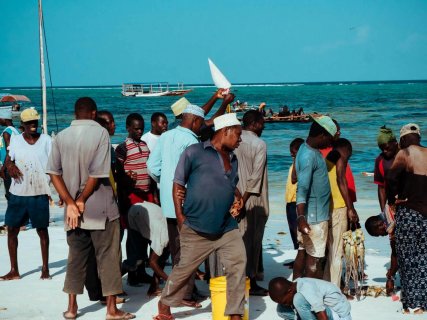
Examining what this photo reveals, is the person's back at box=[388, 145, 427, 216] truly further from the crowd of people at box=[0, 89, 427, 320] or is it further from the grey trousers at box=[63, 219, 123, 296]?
the grey trousers at box=[63, 219, 123, 296]

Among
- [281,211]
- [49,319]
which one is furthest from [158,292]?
[281,211]

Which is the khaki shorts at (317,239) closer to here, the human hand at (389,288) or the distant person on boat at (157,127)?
the human hand at (389,288)

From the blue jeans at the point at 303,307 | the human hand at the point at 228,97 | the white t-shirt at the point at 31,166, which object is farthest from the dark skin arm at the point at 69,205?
the human hand at the point at 228,97

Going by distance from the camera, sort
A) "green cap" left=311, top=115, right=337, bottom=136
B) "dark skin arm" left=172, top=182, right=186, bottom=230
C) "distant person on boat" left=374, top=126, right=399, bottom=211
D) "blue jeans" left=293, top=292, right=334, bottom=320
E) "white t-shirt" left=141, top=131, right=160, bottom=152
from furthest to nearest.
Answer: "white t-shirt" left=141, top=131, right=160, bottom=152
"distant person on boat" left=374, top=126, right=399, bottom=211
"green cap" left=311, top=115, right=337, bottom=136
"dark skin arm" left=172, top=182, right=186, bottom=230
"blue jeans" left=293, top=292, right=334, bottom=320

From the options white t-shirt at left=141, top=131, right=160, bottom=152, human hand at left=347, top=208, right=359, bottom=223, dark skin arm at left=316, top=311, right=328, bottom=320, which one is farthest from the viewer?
white t-shirt at left=141, top=131, right=160, bottom=152

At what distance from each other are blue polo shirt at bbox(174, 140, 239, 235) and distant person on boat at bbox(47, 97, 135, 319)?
715 millimetres

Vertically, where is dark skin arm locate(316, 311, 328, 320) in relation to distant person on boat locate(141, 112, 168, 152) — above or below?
below

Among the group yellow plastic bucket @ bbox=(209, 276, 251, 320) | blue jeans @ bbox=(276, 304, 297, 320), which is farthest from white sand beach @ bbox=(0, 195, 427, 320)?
blue jeans @ bbox=(276, 304, 297, 320)

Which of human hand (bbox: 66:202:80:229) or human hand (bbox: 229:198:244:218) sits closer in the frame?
human hand (bbox: 66:202:80:229)

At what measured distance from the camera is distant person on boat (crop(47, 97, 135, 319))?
5.85m

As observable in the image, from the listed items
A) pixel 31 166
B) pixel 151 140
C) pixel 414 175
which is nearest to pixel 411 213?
pixel 414 175

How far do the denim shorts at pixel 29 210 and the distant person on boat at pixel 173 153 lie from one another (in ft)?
5.35

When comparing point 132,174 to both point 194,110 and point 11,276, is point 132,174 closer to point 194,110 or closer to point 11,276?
point 194,110

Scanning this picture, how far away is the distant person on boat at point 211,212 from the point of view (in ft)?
18.1
